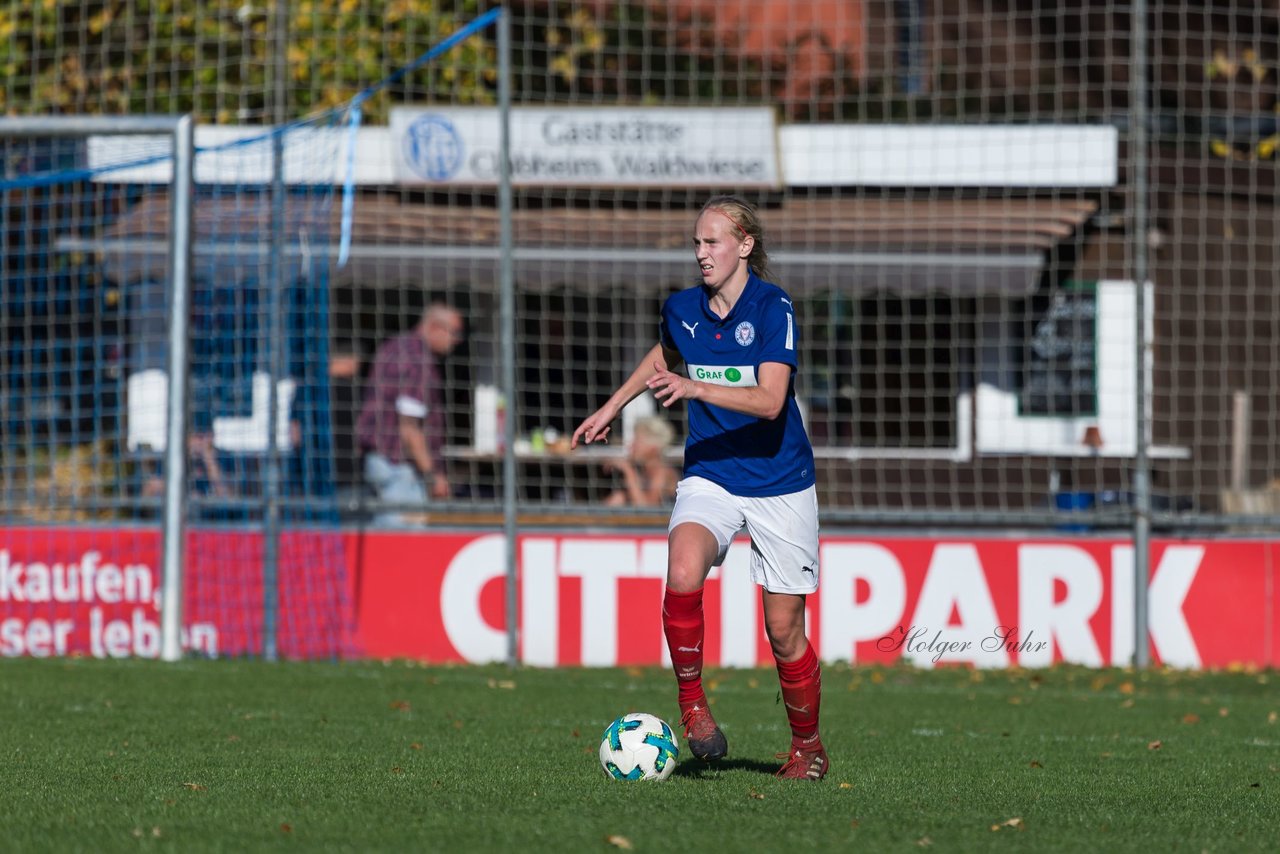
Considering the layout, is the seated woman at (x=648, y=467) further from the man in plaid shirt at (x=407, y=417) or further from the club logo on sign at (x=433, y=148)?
the club logo on sign at (x=433, y=148)

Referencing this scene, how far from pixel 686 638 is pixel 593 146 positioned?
783 cm

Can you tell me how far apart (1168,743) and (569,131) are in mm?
7138

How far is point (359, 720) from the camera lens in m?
8.09

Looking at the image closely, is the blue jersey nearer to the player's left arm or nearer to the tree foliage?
the player's left arm

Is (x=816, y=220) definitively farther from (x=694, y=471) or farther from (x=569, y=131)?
(x=694, y=471)

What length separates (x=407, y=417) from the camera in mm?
12133

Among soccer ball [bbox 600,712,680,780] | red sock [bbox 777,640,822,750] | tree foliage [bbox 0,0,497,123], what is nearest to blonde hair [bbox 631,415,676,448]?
tree foliage [bbox 0,0,497,123]

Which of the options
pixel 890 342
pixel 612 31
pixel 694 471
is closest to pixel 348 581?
pixel 890 342

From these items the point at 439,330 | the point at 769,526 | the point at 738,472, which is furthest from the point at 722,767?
the point at 439,330

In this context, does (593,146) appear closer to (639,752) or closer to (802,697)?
(802,697)

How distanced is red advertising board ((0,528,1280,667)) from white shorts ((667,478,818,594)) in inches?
192

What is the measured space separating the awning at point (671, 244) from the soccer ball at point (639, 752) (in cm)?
781

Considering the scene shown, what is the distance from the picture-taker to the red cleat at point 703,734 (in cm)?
591

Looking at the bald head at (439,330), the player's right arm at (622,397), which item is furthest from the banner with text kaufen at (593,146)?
the player's right arm at (622,397)
